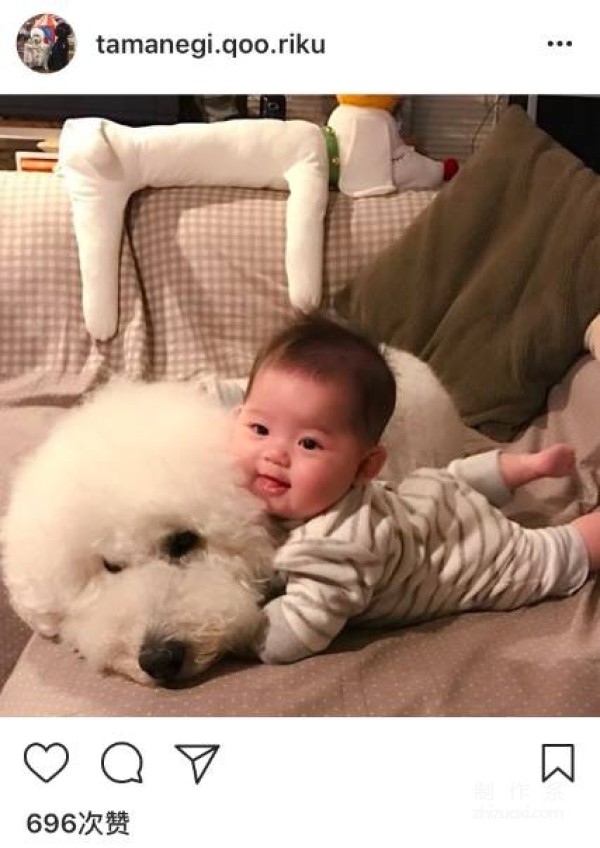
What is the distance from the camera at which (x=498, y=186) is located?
1453mm

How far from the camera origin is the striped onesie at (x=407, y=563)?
81cm

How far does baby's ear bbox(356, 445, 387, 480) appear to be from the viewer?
876 millimetres

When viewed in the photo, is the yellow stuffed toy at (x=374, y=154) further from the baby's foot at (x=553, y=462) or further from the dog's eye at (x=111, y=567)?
the dog's eye at (x=111, y=567)

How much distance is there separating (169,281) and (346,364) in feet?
2.52

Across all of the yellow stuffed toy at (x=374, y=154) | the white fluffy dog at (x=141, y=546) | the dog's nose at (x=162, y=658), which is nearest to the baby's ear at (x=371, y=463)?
the white fluffy dog at (x=141, y=546)

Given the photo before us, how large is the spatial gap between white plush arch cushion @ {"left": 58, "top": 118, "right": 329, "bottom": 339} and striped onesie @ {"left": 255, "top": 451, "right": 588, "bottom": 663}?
0.61 meters

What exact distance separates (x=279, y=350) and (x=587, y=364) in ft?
1.96

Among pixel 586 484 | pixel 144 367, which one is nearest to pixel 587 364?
pixel 586 484

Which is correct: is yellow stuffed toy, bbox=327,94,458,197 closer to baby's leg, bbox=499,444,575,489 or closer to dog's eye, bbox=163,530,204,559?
baby's leg, bbox=499,444,575,489

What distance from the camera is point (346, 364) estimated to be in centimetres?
85

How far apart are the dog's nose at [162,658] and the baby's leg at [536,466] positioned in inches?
18.6
